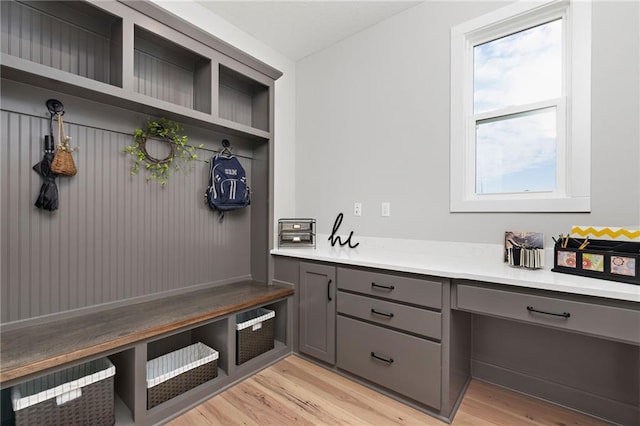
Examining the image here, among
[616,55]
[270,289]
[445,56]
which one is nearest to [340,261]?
[270,289]

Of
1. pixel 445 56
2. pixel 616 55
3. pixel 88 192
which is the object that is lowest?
pixel 88 192

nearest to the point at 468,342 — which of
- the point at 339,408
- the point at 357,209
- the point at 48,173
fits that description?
the point at 339,408

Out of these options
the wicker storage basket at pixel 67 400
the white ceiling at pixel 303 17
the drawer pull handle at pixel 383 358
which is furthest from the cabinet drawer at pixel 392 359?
the white ceiling at pixel 303 17

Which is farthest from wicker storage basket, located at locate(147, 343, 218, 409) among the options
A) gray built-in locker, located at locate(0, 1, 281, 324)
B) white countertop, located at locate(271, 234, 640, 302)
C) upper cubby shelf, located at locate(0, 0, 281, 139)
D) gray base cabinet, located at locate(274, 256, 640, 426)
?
upper cubby shelf, located at locate(0, 0, 281, 139)

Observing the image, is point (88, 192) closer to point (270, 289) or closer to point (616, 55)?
point (270, 289)

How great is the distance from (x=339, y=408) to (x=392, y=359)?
425 mm

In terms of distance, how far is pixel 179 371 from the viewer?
5.75ft

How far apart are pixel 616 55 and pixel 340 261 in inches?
78.0

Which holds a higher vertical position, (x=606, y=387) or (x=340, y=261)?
(x=340, y=261)

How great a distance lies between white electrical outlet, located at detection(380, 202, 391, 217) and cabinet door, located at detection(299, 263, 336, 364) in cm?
70

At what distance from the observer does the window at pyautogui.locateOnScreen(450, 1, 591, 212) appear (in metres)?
1.75

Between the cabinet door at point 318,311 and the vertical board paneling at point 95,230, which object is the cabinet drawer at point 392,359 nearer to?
the cabinet door at point 318,311

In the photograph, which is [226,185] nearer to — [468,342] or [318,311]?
[318,311]

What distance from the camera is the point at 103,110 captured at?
183cm
